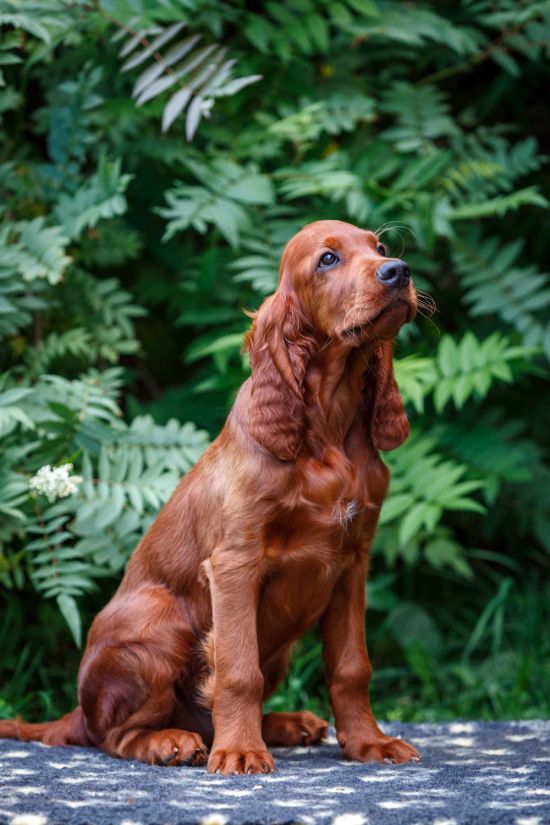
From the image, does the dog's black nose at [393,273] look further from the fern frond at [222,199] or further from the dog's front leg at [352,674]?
the fern frond at [222,199]

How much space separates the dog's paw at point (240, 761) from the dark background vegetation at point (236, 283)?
3.34ft

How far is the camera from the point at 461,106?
634 centimetres

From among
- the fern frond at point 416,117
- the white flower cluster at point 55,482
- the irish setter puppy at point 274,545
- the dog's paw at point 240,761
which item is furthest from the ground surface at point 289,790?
the fern frond at point 416,117

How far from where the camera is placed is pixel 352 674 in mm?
3223

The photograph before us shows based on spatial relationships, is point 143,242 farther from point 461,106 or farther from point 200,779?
point 200,779

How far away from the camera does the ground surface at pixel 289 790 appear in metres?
2.31

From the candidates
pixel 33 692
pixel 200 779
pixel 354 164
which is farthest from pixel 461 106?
pixel 200 779

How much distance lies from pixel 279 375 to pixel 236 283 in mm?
1977

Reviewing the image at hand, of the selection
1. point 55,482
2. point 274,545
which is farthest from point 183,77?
point 274,545

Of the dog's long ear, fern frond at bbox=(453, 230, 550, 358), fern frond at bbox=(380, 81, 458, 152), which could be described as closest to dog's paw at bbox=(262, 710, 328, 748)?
the dog's long ear

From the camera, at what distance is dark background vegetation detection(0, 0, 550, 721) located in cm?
418

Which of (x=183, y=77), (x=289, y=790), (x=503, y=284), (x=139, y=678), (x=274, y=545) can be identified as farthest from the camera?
(x=503, y=284)

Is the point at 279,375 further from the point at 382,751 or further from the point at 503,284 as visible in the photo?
the point at 503,284

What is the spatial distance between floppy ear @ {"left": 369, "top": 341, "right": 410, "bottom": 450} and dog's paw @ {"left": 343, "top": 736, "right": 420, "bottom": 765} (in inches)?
34.1
